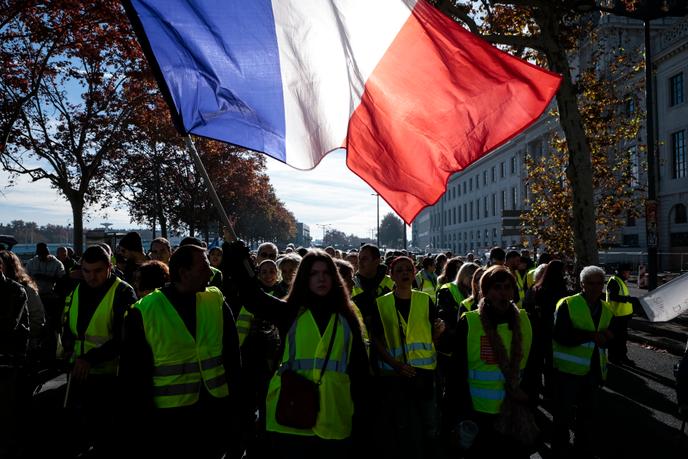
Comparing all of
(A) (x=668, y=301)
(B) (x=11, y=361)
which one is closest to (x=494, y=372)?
(A) (x=668, y=301)

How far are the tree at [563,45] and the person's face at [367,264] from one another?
24.3ft

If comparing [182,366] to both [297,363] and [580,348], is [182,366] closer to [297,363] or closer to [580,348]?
[297,363]

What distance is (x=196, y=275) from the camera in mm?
3602

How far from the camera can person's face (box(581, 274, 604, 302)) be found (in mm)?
5102

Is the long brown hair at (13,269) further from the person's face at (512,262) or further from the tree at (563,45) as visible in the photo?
the tree at (563,45)

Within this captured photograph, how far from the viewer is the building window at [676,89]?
3647 centimetres

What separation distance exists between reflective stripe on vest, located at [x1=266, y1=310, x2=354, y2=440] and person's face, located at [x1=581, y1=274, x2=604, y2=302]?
2.76m

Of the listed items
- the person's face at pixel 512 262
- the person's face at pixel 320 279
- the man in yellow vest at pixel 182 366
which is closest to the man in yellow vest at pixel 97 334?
the man in yellow vest at pixel 182 366

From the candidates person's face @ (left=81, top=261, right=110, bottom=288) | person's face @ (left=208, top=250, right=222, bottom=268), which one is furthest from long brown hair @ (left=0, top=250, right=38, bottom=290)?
person's face @ (left=208, top=250, right=222, bottom=268)

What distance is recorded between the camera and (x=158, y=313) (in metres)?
3.42

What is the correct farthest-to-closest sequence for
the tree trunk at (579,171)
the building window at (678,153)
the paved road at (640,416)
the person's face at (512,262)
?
the building window at (678,153) < the tree trunk at (579,171) < the person's face at (512,262) < the paved road at (640,416)

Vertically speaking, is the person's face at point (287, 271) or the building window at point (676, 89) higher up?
the building window at point (676, 89)

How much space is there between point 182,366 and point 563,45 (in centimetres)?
1353

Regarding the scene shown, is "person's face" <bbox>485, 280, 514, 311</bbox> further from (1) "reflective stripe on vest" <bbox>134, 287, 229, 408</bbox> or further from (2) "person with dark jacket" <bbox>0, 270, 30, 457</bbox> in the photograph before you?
(2) "person with dark jacket" <bbox>0, 270, 30, 457</bbox>
